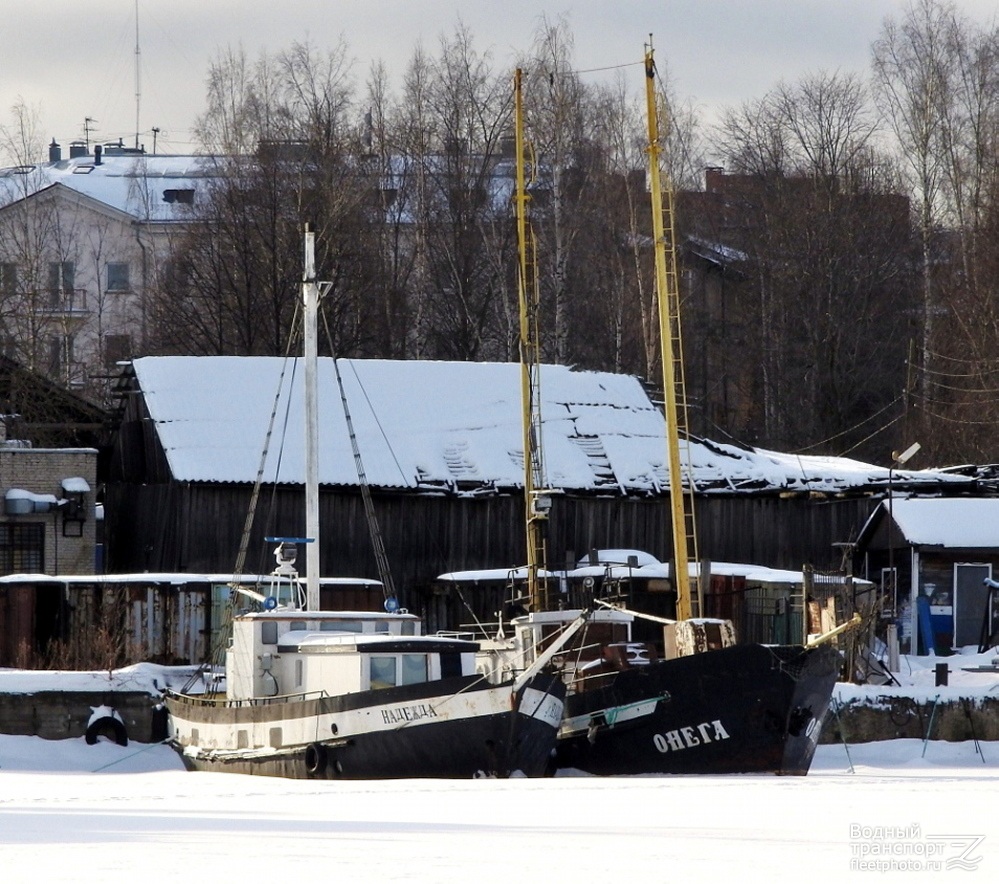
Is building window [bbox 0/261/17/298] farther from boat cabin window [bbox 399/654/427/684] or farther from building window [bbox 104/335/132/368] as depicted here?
boat cabin window [bbox 399/654/427/684]

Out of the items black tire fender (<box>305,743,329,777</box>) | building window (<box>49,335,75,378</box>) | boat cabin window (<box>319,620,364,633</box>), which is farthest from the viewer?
building window (<box>49,335,75,378</box>)

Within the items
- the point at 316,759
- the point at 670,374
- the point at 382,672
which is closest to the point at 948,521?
the point at 670,374

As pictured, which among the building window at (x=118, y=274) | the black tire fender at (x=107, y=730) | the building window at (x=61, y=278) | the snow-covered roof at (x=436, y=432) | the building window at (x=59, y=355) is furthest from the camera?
the building window at (x=118, y=274)

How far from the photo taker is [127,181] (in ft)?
216

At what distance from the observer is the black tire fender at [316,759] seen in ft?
68.8

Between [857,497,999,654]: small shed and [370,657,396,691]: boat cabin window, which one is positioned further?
[857,497,999,654]: small shed

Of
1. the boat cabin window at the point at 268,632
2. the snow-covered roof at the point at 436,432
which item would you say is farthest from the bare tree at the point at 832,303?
the boat cabin window at the point at 268,632

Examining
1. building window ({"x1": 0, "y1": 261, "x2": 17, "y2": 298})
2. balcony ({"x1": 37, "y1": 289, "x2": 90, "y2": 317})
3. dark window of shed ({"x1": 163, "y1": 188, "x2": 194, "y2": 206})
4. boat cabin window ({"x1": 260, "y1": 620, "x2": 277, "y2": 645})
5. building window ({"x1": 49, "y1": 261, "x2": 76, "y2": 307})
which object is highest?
dark window of shed ({"x1": 163, "y1": 188, "x2": 194, "y2": 206})

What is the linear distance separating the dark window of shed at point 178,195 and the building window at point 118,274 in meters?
3.32

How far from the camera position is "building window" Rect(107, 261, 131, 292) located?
62312mm

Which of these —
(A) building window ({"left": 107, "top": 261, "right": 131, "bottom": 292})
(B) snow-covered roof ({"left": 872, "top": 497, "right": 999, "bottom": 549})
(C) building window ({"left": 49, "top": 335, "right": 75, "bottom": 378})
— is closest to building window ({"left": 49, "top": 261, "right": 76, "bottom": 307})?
(A) building window ({"left": 107, "top": 261, "right": 131, "bottom": 292})

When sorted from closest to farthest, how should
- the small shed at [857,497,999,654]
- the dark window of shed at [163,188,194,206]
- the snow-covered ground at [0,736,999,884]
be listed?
the snow-covered ground at [0,736,999,884], the small shed at [857,497,999,654], the dark window of shed at [163,188,194,206]

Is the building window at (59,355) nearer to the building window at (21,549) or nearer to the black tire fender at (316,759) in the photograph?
the building window at (21,549)

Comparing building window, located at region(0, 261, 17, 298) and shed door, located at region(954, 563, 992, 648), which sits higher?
building window, located at region(0, 261, 17, 298)
